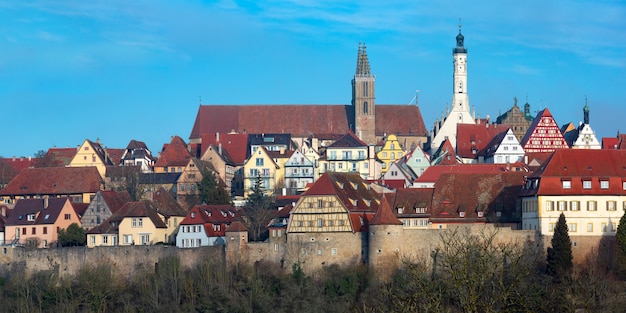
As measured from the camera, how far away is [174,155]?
330ft

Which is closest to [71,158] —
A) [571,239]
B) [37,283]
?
[37,283]

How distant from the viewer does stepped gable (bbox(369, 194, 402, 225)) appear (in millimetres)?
68188

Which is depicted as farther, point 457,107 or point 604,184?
point 457,107

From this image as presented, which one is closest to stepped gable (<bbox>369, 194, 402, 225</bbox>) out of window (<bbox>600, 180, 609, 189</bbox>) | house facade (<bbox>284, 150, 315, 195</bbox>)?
window (<bbox>600, 180, 609, 189</bbox>)

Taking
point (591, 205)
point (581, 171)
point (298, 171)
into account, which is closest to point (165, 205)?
point (298, 171)

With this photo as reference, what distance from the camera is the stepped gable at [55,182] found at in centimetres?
9219

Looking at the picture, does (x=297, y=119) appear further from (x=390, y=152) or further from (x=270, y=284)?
(x=270, y=284)

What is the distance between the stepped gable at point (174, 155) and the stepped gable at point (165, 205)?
47.9 ft

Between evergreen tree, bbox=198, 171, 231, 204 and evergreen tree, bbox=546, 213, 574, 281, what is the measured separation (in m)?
26.8

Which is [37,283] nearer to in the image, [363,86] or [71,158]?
[71,158]

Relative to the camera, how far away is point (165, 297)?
69562mm

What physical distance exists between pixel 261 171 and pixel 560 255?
121 feet

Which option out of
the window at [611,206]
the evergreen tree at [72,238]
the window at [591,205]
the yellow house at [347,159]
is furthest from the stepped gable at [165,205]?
the window at [611,206]

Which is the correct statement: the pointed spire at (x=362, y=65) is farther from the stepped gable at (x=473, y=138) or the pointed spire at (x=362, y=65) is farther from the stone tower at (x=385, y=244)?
the stone tower at (x=385, y=244)
